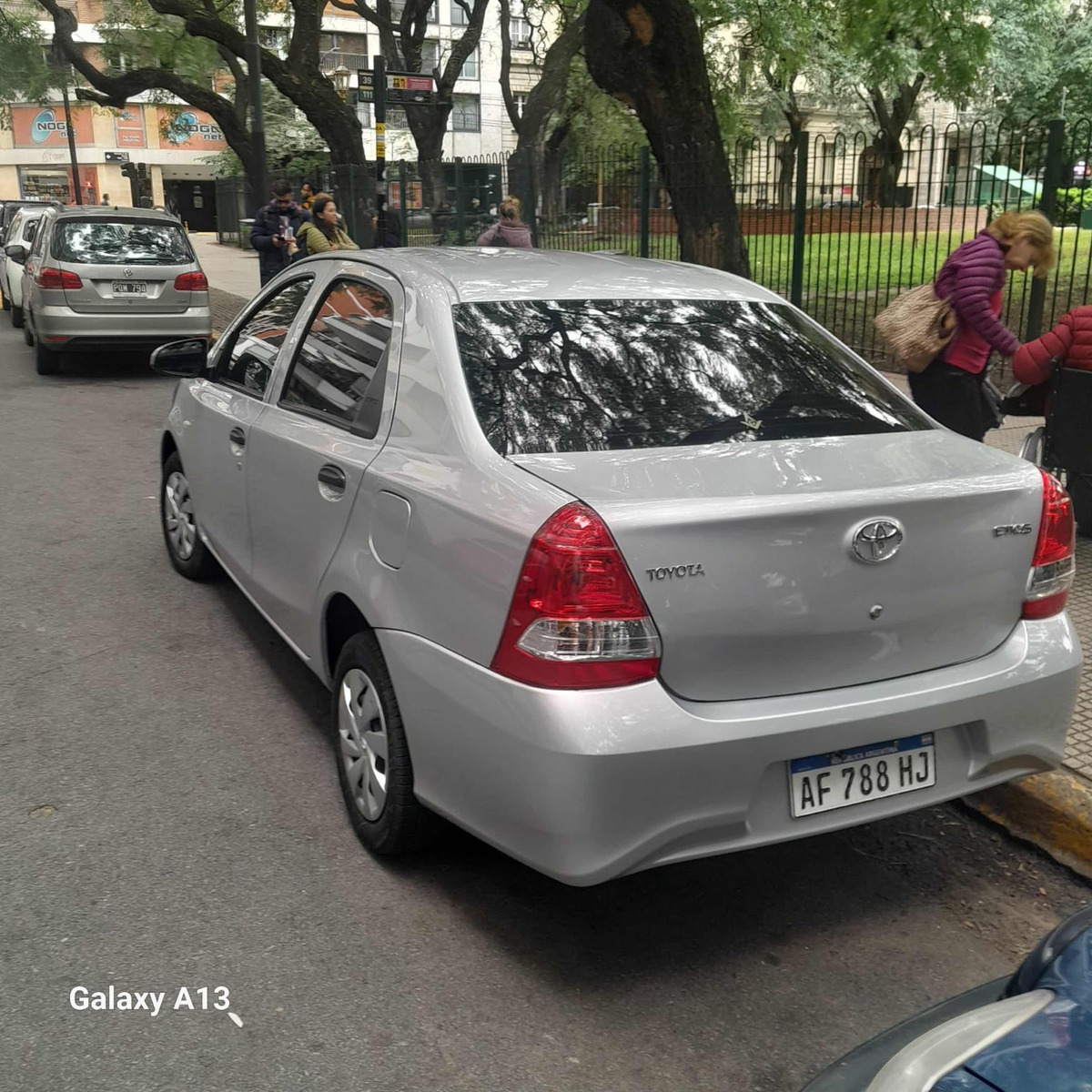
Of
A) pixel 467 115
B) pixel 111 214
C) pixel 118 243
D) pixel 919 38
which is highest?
pixel 467 115

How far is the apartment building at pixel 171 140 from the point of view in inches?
2324

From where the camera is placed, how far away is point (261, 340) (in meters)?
4.81

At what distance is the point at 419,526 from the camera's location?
3.15 meters

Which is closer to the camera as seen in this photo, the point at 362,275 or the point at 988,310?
the point at 362,275

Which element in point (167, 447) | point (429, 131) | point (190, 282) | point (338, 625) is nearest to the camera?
point (338, 625)

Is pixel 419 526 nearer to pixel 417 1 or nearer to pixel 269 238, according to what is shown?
pixel 269 238

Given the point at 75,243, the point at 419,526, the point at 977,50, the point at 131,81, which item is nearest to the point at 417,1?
the point at 131,81

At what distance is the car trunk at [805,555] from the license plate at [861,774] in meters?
0.18

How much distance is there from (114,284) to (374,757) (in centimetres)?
1054

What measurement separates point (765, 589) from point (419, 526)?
3.01 feet

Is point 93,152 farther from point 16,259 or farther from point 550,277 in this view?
point 550,277

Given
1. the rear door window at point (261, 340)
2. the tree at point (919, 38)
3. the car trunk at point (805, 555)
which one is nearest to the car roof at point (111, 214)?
the tree at point (919, 38)

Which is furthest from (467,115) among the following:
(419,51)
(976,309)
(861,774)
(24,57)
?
(861,774)

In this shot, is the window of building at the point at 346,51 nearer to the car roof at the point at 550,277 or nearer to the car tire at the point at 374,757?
the car roof at the point at 550,277
